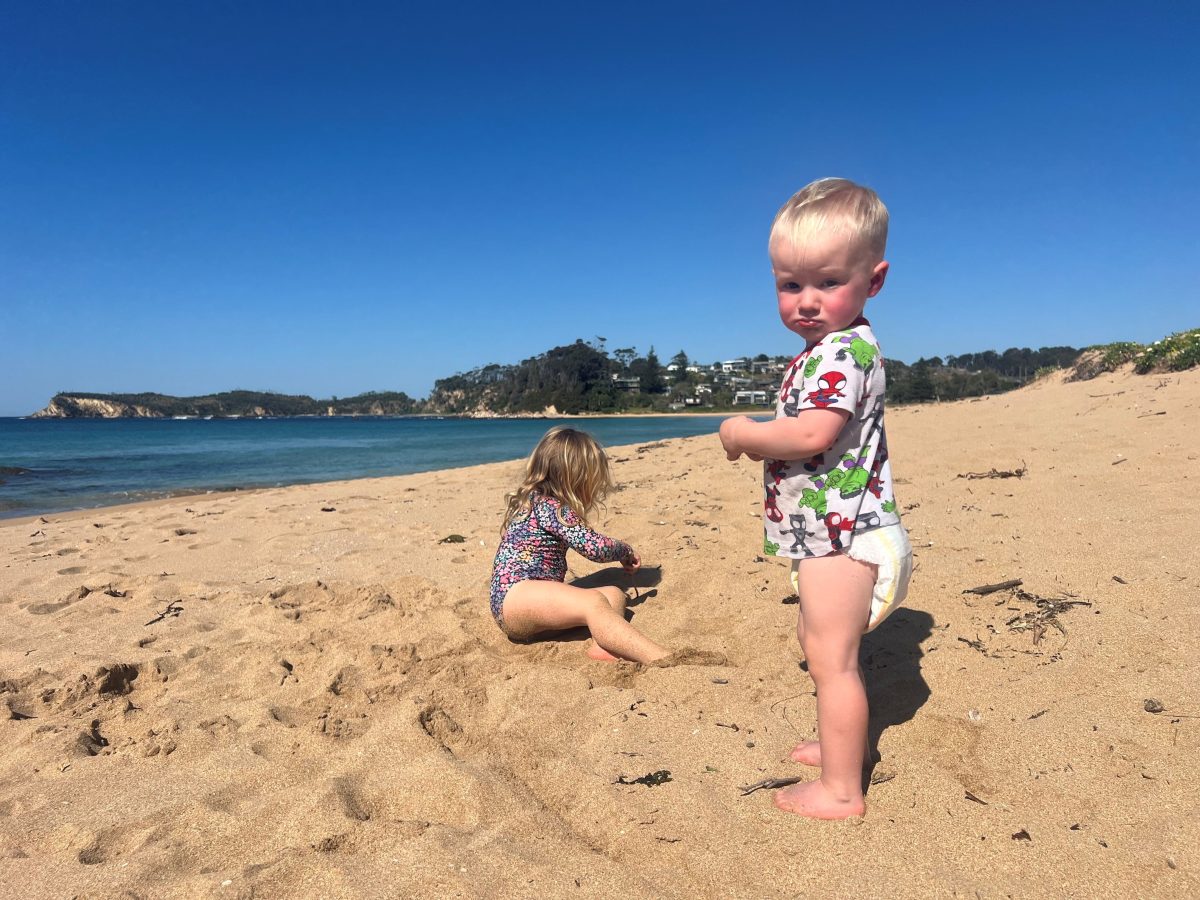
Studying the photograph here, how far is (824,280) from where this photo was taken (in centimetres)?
185

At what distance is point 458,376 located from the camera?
5300 inches

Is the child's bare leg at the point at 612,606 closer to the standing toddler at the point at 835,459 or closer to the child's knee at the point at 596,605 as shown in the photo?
the child's knee at the point at 596,605

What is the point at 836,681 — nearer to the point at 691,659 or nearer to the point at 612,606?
the point at 691,659

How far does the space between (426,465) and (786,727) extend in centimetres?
1506

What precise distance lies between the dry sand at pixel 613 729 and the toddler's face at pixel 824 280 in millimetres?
1312

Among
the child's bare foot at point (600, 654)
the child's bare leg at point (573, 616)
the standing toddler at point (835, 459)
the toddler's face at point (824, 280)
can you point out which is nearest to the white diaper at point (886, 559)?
the standing toddler at point (835, 459)

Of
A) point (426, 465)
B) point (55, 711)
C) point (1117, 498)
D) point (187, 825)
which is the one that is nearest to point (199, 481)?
point (426, 465)

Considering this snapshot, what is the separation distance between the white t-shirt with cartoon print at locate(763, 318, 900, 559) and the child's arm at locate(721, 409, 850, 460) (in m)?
0.03

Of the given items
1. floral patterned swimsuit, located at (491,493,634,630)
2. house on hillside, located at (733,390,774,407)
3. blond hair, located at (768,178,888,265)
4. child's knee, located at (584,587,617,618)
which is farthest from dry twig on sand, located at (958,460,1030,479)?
house on hillside, located at (733,390,774,407)

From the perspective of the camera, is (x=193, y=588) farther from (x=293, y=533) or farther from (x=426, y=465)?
(x=426, y=465)

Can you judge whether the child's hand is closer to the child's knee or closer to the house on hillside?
the child's knee

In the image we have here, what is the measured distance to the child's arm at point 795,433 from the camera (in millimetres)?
1799

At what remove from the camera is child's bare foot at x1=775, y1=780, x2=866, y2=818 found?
5.86ft

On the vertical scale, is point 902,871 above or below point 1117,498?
below
